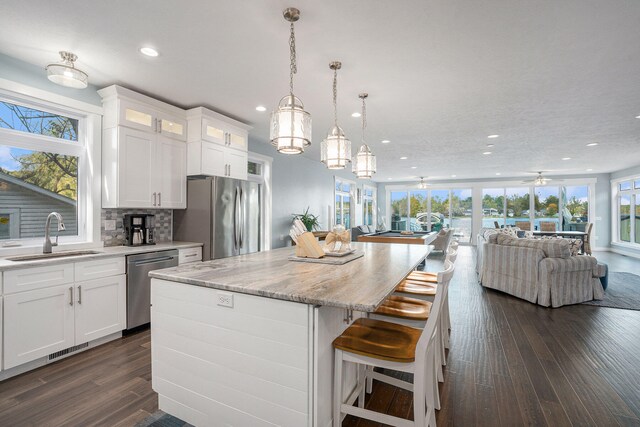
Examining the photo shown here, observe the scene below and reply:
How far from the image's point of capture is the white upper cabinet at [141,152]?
10.8 ft

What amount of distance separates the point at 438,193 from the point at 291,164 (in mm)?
7908

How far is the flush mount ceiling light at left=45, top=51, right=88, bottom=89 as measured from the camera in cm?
258

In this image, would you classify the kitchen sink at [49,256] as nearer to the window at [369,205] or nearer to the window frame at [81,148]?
the window frame at [81,148]

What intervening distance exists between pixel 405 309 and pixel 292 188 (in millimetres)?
4985

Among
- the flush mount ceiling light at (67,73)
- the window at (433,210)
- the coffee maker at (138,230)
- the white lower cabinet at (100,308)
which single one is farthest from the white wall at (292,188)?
the window at (433,210)

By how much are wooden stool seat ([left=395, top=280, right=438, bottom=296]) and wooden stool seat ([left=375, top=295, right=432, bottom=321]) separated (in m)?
0.22

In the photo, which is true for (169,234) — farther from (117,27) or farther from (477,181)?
(477,181)

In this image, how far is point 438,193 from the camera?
12445 millimetres

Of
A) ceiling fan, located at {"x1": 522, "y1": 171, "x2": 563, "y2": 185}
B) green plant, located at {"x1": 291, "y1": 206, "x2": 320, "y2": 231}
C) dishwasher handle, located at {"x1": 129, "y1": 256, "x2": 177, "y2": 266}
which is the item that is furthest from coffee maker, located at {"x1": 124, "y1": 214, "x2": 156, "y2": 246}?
ceiling fan, located at {"x1": 522, "y1": 171, "x2": 563, "y2": 185}

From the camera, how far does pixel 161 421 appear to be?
6.07 feet

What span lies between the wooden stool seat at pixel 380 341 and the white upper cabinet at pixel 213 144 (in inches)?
121

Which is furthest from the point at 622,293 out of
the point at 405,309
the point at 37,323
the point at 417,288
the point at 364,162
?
the point at 37,323

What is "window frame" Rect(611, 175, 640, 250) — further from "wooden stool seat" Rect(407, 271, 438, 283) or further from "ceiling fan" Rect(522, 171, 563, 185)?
"wooden stool seat" Rect(407, 271, 438, 283)

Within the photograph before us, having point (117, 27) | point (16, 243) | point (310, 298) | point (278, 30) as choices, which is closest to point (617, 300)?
point (310, 298)
